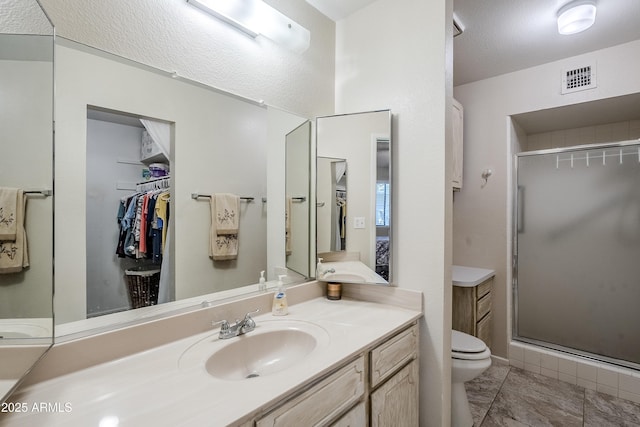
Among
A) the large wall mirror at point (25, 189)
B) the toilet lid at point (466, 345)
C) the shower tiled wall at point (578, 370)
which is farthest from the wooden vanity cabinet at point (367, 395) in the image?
the shower tiled wall at point (578, 370)

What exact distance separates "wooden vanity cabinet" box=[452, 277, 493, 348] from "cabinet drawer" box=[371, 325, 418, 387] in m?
A: 1.12

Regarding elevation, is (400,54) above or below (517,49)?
below

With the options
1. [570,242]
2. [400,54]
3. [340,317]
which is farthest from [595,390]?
[400,54]

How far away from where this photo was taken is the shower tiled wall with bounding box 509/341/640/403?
79.4 inches

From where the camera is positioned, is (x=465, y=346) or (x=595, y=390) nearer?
(x=465, y=346)

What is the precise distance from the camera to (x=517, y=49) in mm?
2188

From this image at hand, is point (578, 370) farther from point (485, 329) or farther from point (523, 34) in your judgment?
point (523, 34)

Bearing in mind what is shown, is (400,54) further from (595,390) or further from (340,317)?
(595,390)

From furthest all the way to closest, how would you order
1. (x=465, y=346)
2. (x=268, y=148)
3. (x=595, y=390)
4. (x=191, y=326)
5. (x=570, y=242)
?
(x=570, y=242)
(x=595, y=390)
(x=465, y=346)
(x=268, y=148)
(x=191, y=326)

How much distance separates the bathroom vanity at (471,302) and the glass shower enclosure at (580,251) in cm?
35

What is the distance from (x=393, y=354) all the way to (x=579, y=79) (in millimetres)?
2558

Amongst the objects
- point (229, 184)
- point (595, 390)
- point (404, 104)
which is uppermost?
point (404, 104)

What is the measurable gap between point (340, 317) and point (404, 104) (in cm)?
112

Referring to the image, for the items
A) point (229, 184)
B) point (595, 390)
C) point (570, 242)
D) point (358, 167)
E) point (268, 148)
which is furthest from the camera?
point (570, 242)
